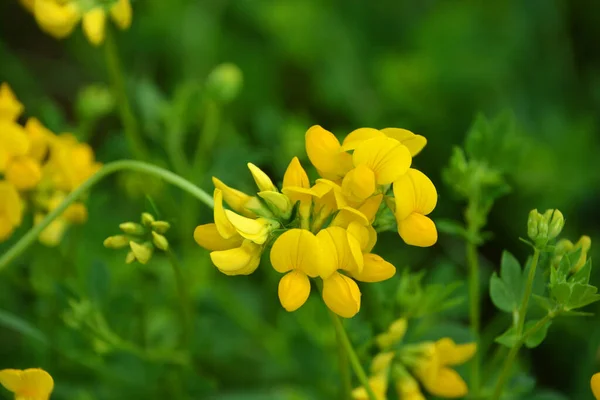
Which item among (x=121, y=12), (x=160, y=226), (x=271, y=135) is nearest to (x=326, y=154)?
(x=160, y=226)

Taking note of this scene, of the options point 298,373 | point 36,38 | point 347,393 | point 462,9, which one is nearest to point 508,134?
point 347,393

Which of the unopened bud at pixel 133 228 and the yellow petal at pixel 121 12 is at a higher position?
the yellow petal at pixel 121 12

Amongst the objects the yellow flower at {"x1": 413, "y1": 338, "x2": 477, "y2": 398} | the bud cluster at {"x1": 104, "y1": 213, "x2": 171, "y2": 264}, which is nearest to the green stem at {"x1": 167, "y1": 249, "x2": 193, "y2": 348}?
the bud cluster at {"x1": 104, "y1": 213, "x2": 171, "y2": 264}

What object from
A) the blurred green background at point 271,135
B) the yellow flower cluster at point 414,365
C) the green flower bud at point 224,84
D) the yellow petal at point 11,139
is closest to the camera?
the yellow flower cluster at point 414,365

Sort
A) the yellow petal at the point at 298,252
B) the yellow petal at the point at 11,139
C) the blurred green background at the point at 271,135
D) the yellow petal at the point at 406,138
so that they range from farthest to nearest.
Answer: the blurred green background at the point at 271,135
the yellow petal at the point at 11,139
the yellow petal at the point at 406,138
the yellow petal at the point at 298,252

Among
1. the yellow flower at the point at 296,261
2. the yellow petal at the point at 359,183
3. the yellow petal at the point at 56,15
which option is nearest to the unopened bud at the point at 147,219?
the yellow flower at the point at 296,261

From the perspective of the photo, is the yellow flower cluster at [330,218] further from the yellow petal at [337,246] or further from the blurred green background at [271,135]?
the blurred green background at [271,135]

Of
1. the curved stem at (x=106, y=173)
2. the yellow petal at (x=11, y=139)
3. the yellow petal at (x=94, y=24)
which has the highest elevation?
the yellow petal at (x=94, y=24)
